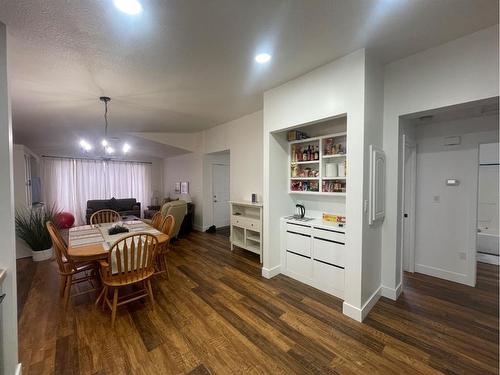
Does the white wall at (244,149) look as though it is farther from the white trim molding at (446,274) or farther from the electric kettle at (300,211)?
the white trim molding at (446,274)

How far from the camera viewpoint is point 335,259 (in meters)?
2.55

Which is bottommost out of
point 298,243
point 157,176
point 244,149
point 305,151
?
point 298,243

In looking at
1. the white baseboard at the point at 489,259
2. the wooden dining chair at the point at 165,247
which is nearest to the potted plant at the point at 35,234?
the wooden dining chair at the point at 165,247

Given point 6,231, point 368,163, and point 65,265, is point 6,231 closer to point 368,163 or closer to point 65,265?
point 65,265

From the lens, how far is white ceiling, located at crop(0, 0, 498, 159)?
1.58 meters

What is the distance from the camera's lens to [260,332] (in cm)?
202

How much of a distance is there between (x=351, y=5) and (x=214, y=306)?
3.08m

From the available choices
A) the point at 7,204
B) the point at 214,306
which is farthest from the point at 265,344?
the point at 7,204

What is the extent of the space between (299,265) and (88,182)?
302 inches

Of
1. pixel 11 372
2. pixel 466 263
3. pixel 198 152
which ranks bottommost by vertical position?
pixel 11 372

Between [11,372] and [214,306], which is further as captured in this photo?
[214,306]

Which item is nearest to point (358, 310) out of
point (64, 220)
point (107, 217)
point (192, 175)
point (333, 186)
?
point (333, 186)

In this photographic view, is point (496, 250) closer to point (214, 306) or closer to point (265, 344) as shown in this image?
point (265, 344)

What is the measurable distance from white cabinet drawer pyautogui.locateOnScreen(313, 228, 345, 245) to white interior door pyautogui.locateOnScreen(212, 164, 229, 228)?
3.79 meters
